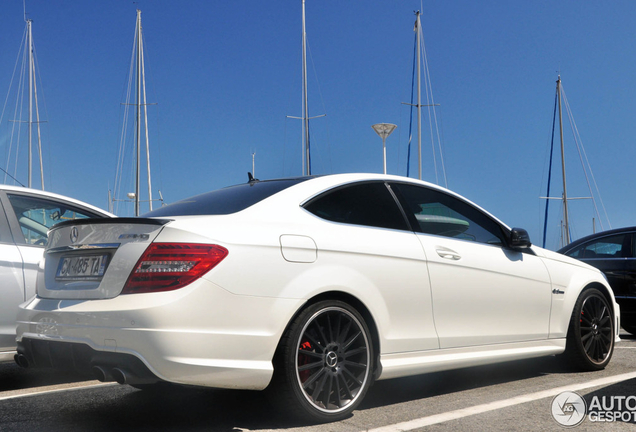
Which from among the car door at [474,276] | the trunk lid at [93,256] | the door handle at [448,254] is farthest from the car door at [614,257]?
the trunk lid at [93,256]

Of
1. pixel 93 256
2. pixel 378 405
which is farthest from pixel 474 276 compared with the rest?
pixel 93 256

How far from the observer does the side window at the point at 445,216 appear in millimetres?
4660

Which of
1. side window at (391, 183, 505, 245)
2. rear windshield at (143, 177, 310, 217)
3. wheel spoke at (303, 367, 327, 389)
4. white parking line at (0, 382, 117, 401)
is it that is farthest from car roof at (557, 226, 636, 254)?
white parking line at (0, 382, 117, 401)

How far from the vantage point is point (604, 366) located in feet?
18.9

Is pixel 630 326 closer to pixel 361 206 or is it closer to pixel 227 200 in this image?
pixel 361 206

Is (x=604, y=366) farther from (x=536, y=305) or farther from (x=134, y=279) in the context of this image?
(x=134, y=279)

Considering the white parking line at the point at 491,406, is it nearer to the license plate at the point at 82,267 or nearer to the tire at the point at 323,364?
the tire at the point at 323,364

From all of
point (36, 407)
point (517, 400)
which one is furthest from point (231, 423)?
point (517, 400)

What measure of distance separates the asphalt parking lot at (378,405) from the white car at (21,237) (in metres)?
0.61

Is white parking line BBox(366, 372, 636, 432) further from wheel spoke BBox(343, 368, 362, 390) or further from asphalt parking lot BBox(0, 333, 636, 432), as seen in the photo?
wheel spoke BBox(343, 368, 362, 390)

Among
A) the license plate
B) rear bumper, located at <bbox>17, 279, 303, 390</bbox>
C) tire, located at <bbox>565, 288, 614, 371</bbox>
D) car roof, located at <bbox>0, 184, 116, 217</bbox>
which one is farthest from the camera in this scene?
tire, located at <bbox>565, 288, 614, 371</bbox>

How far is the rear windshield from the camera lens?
13.0 feet

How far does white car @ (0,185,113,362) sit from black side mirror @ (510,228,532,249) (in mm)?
3320

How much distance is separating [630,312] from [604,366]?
2.85m
